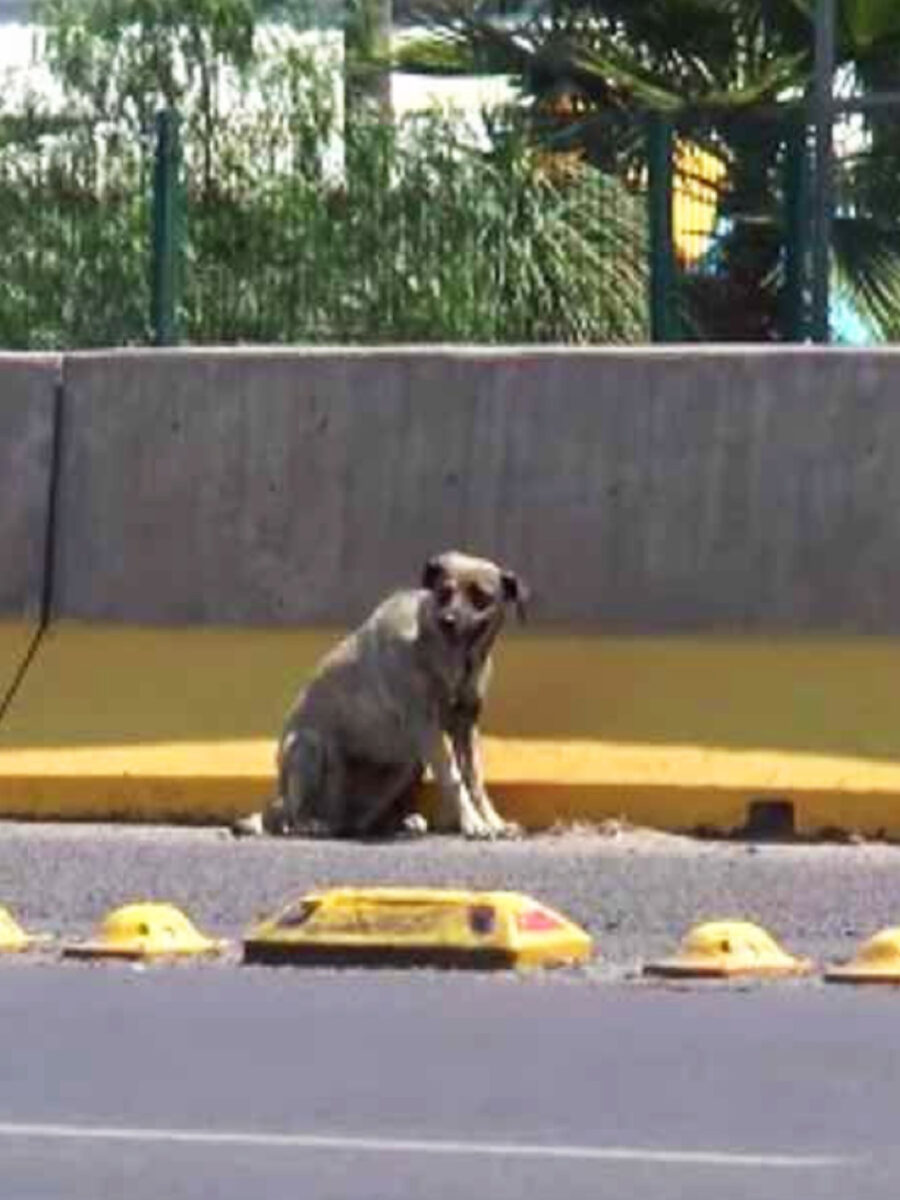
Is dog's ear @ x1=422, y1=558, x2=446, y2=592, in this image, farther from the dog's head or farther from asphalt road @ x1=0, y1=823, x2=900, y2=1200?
asphalt road @ x1=0, y1=823, x2=900, y2=1200

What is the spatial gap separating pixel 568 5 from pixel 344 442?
13983mm

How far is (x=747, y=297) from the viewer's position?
67.7 feet

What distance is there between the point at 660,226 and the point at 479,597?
→ 147 inches

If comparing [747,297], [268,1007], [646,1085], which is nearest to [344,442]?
[747,297]

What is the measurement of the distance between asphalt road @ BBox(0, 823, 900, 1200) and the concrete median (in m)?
0.54

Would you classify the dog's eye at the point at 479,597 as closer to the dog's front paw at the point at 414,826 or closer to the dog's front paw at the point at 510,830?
the dog's front paw at the point at 510,830

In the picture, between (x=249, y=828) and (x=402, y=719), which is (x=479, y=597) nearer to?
(x=402, y=719)

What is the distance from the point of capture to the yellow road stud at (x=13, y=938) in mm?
14258

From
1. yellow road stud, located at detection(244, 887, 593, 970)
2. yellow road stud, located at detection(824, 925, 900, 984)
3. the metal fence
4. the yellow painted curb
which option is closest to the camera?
yellow road stud, located at detection(824, 925, 900, 984)

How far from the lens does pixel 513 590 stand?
16.8 m

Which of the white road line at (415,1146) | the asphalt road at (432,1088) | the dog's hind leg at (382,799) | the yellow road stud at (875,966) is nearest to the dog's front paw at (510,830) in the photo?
the dog's hind leg at (382,799)

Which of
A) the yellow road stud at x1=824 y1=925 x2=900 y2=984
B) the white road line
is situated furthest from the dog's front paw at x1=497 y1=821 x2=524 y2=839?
the white road line

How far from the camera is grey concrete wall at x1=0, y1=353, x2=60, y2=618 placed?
59.1 ft

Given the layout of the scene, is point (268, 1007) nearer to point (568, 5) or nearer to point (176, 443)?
point (176, 443)
